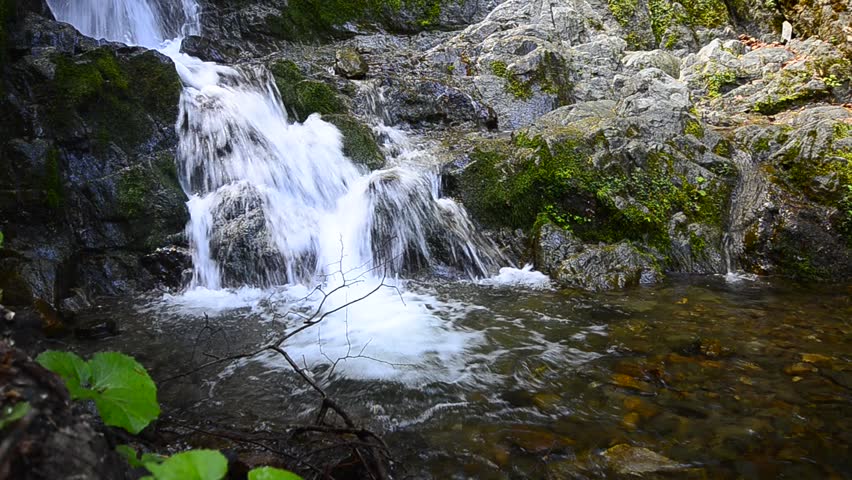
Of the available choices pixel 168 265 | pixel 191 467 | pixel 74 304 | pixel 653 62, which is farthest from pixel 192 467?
pixel 653 62

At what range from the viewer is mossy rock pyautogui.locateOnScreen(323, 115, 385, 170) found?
8816 mm

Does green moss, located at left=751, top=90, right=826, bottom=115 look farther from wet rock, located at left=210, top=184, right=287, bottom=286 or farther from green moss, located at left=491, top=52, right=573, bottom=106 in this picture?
wet rock, located at left=210, top=184, right=287, bottom=286

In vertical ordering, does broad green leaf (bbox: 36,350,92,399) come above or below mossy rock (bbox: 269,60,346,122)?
below

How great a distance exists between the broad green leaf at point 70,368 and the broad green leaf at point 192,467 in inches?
17.5

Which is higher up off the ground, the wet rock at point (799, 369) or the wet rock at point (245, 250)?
the wet rock at point (245, 250)

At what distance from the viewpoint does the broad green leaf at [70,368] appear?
1.48 metres

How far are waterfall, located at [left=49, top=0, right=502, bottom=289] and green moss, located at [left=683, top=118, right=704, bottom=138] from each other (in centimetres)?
421

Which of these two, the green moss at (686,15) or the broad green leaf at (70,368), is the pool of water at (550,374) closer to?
the broad green leaf at (70,368)

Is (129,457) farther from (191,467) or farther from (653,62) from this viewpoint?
(653,62)

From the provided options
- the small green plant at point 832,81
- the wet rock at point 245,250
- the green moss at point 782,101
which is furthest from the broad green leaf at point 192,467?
the small green plant at point 832,81

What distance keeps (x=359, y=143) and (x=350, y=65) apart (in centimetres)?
361

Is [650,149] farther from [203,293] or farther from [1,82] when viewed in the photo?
[1,82]

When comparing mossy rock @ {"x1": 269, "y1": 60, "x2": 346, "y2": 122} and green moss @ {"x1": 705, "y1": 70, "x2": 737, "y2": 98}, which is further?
green moss @ {"x1": 705, "y1": 70, "x2": 737, "y2": 98}

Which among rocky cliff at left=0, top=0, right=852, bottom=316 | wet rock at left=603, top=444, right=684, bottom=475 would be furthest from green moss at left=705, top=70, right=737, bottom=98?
wet rock at left=603, top=444, right=684, bottom=475
